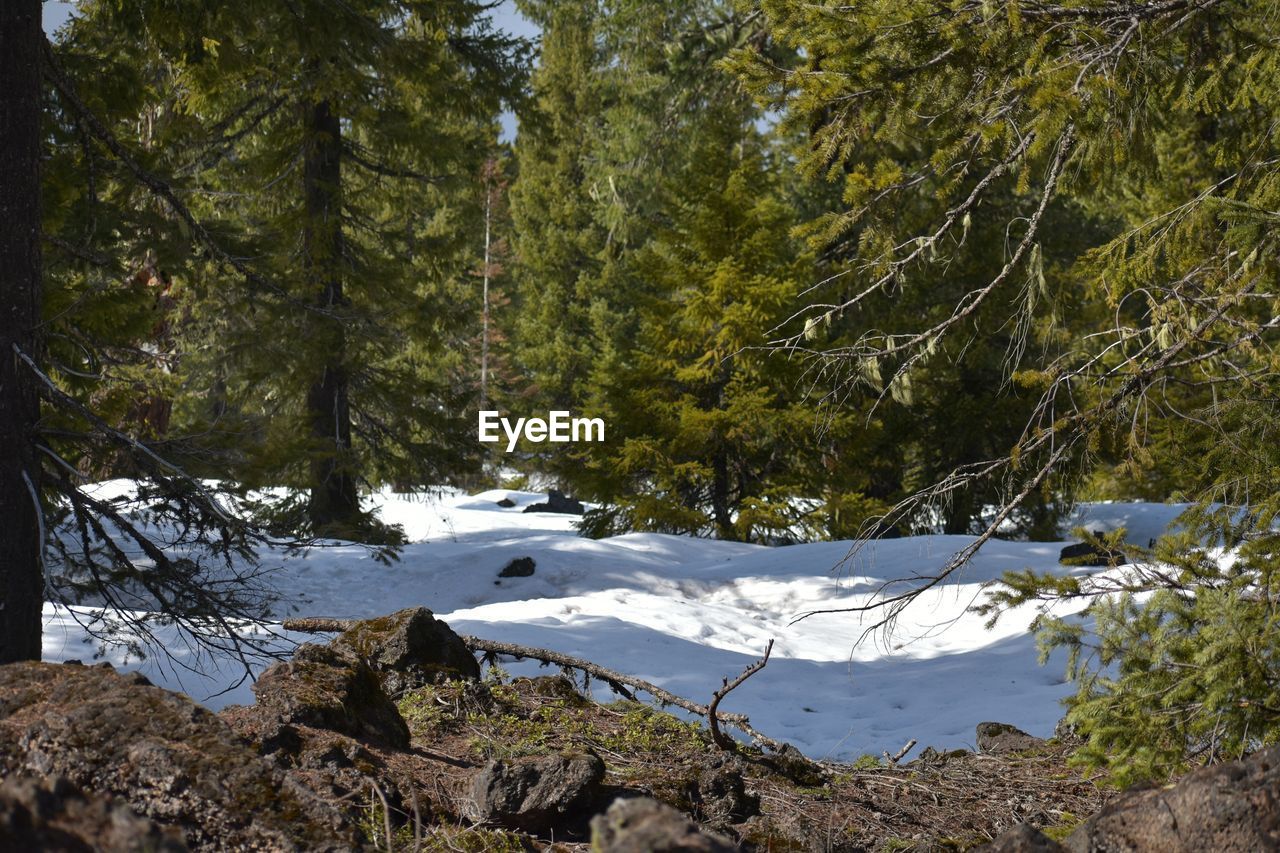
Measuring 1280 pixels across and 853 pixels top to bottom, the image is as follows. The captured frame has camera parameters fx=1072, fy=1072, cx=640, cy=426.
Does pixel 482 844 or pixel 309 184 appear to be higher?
pixel 309 184

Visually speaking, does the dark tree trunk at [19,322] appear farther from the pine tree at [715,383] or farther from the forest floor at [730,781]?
the pine tree at [715,383]

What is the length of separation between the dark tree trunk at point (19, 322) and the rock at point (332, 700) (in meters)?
2.41

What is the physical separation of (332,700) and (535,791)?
0.84 meters

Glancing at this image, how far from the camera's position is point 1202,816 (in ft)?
7.64

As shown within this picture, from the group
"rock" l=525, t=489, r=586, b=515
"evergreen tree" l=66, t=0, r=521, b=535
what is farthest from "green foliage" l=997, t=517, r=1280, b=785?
"rock" l=525, t=489, r=586, b=515

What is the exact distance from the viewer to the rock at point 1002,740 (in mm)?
4961

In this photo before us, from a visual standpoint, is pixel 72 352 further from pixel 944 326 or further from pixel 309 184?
pixel 944 326

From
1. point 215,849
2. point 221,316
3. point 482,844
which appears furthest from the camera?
point 221,316

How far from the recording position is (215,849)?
7.34ft

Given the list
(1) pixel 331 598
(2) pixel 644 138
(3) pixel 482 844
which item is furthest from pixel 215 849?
(2) pixel 644 138

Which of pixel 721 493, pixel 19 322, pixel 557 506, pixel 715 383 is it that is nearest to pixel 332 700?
pixel 19 322

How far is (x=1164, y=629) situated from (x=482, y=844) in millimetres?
2530

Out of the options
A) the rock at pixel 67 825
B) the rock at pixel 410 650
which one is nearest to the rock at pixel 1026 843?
the rock at pixel 67 825

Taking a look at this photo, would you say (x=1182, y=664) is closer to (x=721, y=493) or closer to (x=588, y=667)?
(x=588, y=667)
